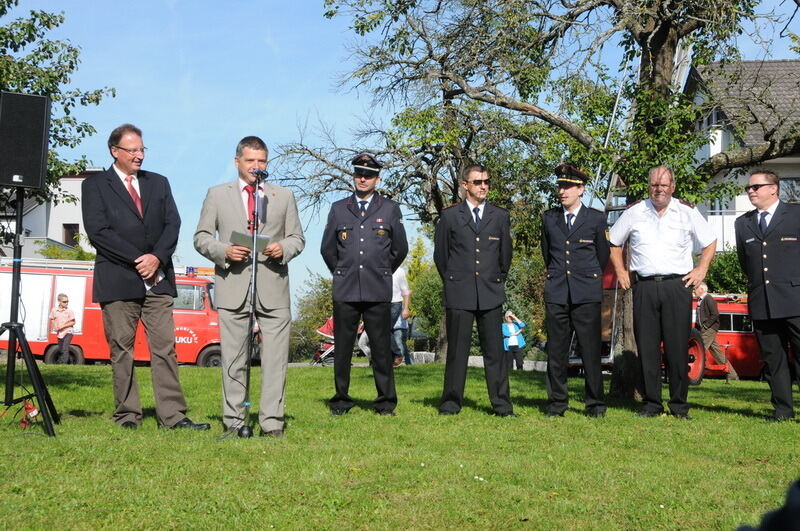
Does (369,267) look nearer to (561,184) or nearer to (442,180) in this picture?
(561,184)

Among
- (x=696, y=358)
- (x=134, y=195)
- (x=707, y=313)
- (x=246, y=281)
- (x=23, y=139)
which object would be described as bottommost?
(x=696, y=358)

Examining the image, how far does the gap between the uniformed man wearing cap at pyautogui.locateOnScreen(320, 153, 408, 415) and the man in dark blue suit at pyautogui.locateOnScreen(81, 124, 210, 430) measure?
5.22 ft

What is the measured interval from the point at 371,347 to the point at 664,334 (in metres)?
2.70

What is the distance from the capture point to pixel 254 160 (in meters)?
6.89

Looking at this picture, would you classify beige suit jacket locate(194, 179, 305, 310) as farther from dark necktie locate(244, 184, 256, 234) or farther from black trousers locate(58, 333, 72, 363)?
black trousers locate(58, 333, 72, 363)

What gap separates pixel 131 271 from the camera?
716 centimetres

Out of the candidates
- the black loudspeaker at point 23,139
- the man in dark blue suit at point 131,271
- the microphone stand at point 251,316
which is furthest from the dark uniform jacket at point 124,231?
the microphone stand at point 251,316

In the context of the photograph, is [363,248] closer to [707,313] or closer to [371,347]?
[371,347]

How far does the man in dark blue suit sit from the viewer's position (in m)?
7.13

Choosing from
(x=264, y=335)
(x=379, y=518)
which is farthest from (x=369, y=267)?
(x=379, y=518)

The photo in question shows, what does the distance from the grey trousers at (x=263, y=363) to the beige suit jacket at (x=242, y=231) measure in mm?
110

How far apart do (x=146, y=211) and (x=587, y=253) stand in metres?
4.01

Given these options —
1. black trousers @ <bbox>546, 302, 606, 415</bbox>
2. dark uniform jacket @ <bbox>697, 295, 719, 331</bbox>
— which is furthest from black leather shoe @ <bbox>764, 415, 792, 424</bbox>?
dark uniform jacket @ <bbox>697, 295, 719, 331</bbox>

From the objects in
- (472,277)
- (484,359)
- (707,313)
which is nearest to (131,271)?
(472,277)
